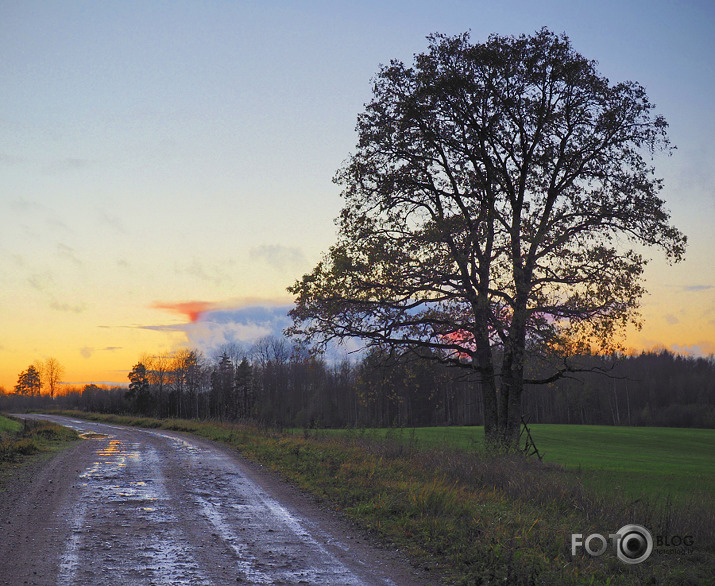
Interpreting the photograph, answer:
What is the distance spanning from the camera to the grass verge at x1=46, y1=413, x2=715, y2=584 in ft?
22.3

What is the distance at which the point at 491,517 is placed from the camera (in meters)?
8.68

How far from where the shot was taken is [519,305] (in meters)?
19.1

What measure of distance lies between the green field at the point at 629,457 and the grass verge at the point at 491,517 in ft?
4.72

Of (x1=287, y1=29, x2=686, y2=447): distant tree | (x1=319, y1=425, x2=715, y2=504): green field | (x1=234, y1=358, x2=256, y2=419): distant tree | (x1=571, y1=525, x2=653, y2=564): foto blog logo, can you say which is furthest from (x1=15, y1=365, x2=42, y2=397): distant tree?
(x1=571, y1=525, x2=653, y2=564): foto blog logo

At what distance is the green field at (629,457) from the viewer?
1955cm

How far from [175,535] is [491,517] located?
5.04 m

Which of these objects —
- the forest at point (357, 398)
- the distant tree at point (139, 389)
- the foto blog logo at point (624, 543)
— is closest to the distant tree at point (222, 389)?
the forest at point (357, 398)

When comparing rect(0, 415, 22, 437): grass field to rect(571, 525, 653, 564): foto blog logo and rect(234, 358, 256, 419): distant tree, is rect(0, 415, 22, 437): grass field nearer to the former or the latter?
rect(571, 525, 653, 564): foto blog logo

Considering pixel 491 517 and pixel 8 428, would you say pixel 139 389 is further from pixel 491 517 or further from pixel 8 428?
pixel 491 517

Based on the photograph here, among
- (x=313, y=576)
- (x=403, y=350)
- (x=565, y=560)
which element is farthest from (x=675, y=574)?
(x=403, y=350)

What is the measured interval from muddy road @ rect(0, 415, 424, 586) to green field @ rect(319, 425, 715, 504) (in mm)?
7011

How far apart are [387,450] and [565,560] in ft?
32.3

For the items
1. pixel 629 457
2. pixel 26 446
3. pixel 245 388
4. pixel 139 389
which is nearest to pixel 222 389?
pixel 245 388

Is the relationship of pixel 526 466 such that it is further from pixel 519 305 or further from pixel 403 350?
pixel 403 350
